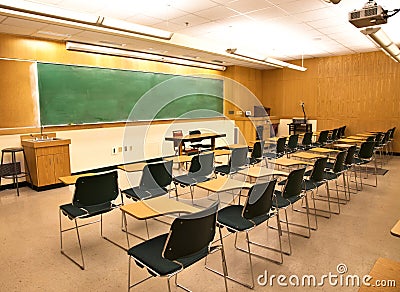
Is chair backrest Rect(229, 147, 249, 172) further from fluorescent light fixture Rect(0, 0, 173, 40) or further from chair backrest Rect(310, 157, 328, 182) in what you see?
fluorescent light fixture Rect(0, 0, 173, 40)

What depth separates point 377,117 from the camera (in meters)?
9.66

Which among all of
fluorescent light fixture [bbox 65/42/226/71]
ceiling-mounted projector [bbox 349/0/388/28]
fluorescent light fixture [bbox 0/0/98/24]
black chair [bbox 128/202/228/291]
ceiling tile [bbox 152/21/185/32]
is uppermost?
ceiling tile [bbox 152/21/185/32]

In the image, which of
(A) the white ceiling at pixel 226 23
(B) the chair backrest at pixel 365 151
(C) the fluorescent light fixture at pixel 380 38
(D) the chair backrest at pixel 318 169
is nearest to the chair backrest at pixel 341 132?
(A) the white ceiling at pixel 226 23

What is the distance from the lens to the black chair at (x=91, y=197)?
320cm

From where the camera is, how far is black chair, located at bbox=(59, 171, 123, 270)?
3203 millimetres

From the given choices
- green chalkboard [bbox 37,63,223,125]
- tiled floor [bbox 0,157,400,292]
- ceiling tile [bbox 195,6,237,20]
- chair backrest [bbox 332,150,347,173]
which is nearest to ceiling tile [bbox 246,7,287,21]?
ceiling tile [bbox 195,6,237,20]

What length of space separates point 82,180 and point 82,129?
441cm

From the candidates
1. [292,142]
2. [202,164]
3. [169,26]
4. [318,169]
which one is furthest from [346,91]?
[202,164]

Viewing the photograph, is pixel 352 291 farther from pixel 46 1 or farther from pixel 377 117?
pixel 377 117

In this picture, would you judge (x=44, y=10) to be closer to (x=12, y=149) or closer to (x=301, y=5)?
(x=12, y=149)

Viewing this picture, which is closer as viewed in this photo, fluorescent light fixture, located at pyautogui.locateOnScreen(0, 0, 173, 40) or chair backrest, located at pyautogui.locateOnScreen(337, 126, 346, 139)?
fluorescent light fixture, located at pyautogui.locateOnScreen(0, 0, 173, 40)

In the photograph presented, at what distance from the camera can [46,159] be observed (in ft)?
19.1

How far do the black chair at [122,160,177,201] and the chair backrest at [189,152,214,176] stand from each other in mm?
625

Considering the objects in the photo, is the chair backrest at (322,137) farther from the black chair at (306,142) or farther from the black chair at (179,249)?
the black chair at (179,249)
